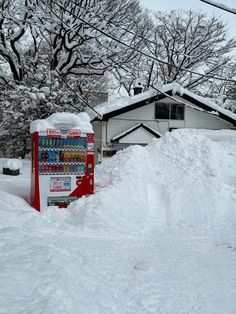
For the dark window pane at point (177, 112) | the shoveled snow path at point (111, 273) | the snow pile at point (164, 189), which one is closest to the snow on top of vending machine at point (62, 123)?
the snow pile at point (164, 189)

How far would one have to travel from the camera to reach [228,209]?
7.02m

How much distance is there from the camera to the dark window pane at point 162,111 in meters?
20.0

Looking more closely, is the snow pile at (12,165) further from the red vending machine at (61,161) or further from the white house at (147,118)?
the white house at (147,118)

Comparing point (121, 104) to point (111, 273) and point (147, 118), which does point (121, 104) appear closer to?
point (147, 118)

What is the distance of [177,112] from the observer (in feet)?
66.8

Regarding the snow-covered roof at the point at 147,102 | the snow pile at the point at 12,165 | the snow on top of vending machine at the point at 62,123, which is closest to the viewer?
the snow on top of vending machine at the point at 62,123

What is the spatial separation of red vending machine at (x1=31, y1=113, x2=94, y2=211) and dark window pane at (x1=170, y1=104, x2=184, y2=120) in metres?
13.4

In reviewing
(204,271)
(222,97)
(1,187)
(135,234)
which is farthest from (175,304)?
(222,97)

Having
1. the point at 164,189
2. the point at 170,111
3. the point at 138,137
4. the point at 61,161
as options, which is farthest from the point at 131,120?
the point at 61,161

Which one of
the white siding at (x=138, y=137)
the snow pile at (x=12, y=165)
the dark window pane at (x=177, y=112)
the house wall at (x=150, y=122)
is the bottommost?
the snow pile at (x=12, y=165)

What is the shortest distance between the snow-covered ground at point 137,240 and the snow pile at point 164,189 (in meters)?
0.02

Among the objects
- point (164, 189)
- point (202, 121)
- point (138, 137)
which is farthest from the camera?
point (202, 121)

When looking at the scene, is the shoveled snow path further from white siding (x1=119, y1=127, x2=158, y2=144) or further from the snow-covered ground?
white siding (x1=119, y1=127, x2=158, y2=144)

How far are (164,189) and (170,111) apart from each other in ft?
42.9
